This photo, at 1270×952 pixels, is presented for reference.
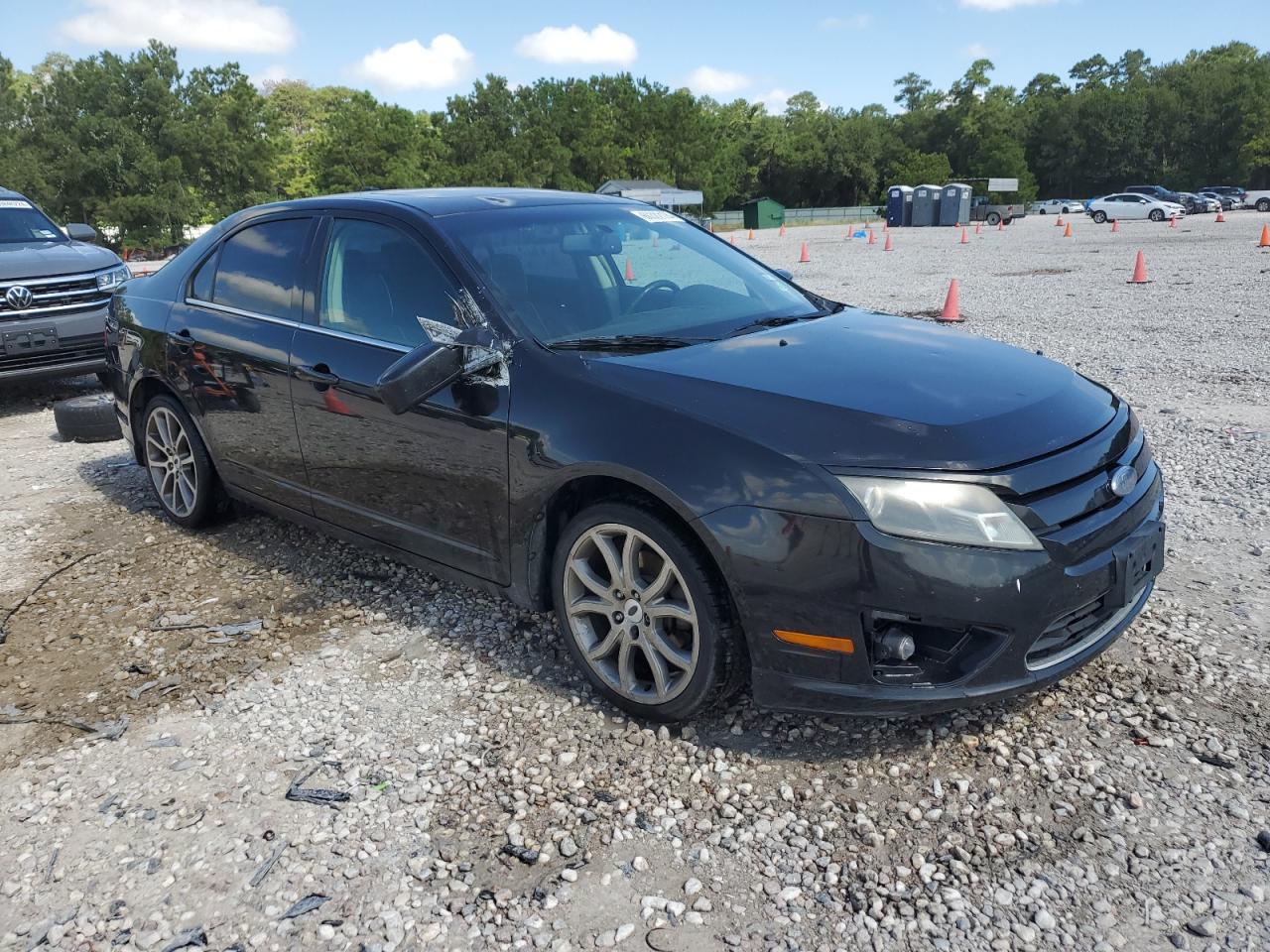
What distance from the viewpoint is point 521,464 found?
11.0ft

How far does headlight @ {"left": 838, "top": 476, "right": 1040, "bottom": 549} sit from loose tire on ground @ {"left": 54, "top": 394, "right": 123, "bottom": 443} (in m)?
6.66

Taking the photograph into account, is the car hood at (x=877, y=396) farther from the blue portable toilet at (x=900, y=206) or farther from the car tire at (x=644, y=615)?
the blue portable toilet at (x=900, y=206)

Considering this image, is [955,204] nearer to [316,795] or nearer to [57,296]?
[57,296]

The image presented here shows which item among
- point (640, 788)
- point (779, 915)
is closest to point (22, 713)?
point (640, 788)

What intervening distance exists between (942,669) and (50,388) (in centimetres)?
1009

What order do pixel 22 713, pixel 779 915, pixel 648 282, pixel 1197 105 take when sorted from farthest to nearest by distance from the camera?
1. pixel 1197 105
2. pixel 648 282
3. pixel 22 713
4. pixel 779 915

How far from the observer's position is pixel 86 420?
7.54 meters

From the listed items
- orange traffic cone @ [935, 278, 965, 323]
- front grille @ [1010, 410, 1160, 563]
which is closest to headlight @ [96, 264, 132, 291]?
front grille @ [1010, 410, 1160, 563]

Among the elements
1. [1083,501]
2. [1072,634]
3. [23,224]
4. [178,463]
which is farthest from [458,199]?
[23,224]

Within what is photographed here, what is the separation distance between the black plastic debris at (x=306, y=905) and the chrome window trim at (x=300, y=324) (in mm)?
1921

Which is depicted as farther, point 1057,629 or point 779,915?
point 1057,629

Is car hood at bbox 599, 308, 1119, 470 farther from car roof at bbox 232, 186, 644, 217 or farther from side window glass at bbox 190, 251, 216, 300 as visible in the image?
side window glass at bbox 190, 251, 216, 300

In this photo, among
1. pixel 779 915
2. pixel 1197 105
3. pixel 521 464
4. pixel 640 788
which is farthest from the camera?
pixel 1197 105

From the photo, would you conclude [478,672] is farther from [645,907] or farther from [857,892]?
[857,892]
